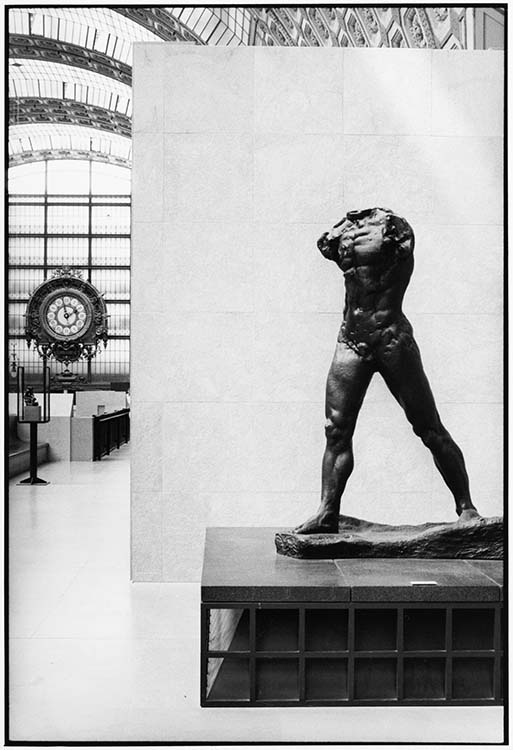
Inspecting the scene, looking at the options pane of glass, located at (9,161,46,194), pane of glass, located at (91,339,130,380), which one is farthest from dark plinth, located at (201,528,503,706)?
pane of glass, located at (9,161,46,194)

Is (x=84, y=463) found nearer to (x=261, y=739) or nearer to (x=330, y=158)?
(x=330, y=158)

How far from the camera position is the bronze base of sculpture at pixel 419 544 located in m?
5.16

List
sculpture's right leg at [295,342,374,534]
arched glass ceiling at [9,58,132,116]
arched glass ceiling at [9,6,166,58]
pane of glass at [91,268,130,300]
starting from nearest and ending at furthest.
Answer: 1. sculpture's right leg at [295,342,374,534]
2. arched glass ceiling at [9,6,166,58]
3. arched glass ceiling at [9,58,132,116]
4. pane of glass at [91,268,130,300]

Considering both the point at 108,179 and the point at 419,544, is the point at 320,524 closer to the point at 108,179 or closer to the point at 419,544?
the point at 419,544

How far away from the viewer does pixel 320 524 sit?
5.30 meters

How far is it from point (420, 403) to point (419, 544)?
0.84 m

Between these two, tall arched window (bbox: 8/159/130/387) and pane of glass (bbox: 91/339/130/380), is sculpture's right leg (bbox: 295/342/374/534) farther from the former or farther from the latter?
pane of glass (bbox: 91/339/130/380)

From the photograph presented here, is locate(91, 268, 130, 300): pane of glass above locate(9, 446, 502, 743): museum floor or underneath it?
above

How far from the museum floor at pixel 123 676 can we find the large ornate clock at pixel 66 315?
14820mm

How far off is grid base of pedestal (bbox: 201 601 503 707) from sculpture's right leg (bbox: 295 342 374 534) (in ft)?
2.80

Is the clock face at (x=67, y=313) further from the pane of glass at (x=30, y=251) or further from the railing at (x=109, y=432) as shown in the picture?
the pane of glass at (x=30, y=251)

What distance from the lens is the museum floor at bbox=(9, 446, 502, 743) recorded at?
13.9ft

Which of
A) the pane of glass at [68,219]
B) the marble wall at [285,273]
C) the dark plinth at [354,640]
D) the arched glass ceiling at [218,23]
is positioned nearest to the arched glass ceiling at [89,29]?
the arched glass ceiling at [218,23]

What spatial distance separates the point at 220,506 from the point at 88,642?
1.93 m
